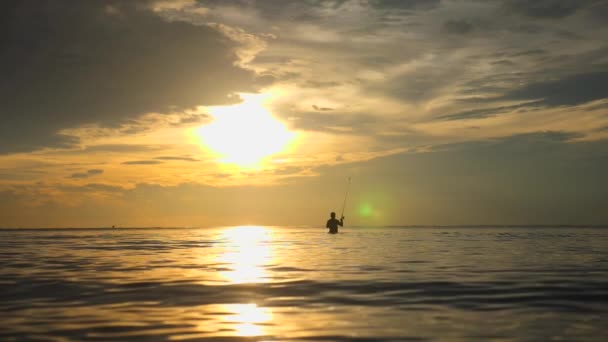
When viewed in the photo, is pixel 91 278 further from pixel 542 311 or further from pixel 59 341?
pixel 542 311

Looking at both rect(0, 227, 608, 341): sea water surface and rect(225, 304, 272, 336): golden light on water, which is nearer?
rect(0, 227, 608, 341): sea water surface

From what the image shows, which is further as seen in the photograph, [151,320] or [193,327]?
[151,320]

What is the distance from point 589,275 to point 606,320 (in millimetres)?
9010

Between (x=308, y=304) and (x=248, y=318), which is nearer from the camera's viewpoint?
(x=248, y=318)

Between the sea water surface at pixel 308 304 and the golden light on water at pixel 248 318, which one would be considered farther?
the golden light on water at pixel 248 318

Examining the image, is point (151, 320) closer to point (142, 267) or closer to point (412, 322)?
point (412, 322)

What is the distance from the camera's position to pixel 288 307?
12648 mm

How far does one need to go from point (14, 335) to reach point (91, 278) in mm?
9656

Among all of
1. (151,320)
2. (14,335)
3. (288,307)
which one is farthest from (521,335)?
(14,335)

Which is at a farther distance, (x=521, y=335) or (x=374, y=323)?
(x=374, y=323)

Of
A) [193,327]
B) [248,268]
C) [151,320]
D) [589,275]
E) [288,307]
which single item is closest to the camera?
[193,327]

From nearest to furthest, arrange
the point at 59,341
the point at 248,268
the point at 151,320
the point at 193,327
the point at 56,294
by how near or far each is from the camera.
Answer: the point at 59,341 → the point at 193,327 → the point at 151,320 → the point at 56,294 → the point at 248,268

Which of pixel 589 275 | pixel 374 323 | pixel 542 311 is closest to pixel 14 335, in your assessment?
pixel 374 323

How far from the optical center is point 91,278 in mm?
18938
